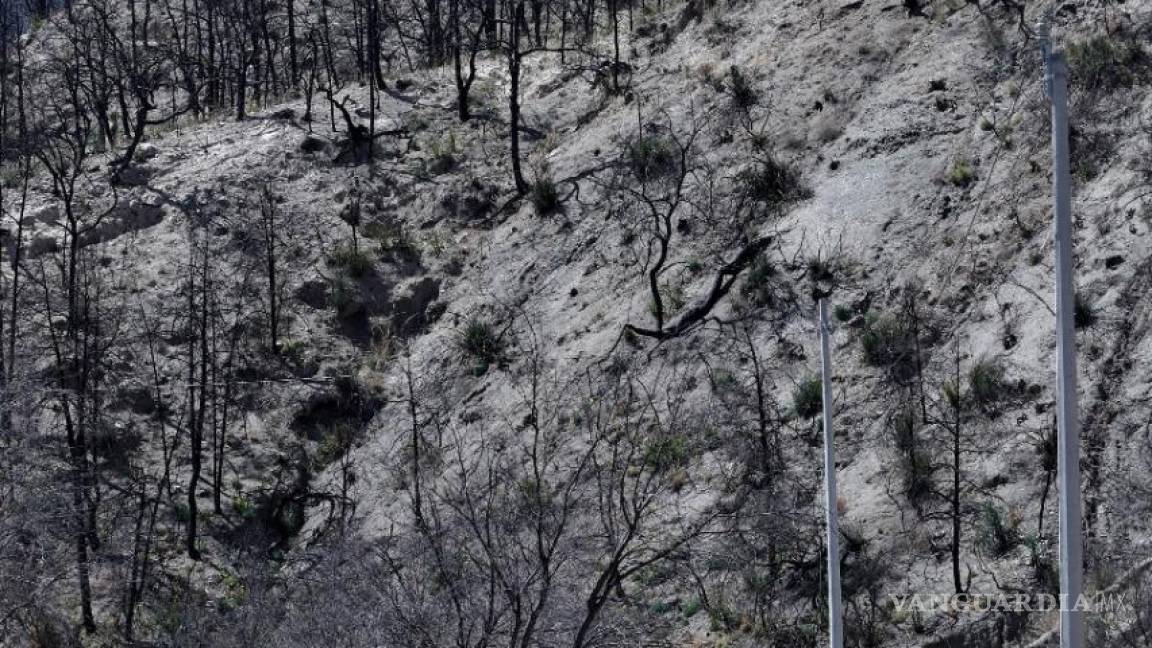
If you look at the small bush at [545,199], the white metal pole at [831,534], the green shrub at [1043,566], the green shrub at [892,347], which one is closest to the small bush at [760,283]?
the green shrub at [892,347]

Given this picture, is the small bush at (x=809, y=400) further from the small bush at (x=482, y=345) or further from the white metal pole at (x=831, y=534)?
the small bush at (x=482, y=345)

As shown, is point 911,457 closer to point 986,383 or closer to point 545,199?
point 986,383

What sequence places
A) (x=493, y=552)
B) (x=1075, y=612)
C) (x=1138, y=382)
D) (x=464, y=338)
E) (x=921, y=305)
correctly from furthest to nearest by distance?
(x=464, y=338)
(x=921, y=305)
(x=1138, y=382)
(x=493, y=552)
(x=1075, y=612)

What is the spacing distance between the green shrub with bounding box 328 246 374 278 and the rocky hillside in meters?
0.08

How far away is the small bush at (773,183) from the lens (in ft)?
76.8

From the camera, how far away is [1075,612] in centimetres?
905

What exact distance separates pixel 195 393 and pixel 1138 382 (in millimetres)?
15598

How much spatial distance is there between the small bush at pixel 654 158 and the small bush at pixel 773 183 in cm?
181

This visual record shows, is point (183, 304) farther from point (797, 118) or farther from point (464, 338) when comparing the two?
point (797, 118)

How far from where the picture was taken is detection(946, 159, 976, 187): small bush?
2131 cm

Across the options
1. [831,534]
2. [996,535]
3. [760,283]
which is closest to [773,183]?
[760,283]

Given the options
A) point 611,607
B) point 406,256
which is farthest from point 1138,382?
point 406,256

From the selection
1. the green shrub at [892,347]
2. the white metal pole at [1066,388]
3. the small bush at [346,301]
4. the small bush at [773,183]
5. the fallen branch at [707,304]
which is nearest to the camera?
the white metal pole at [1066,388]

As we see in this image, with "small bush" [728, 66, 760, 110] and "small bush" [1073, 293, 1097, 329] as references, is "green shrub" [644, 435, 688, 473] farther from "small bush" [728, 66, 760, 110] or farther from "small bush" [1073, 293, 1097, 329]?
"small bush" [728, 66, 760, 110]
